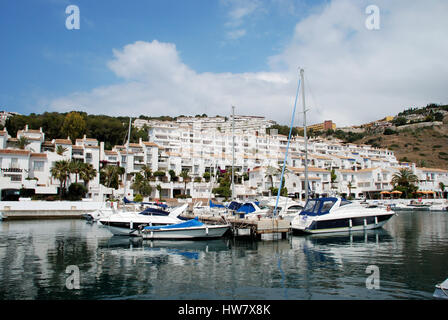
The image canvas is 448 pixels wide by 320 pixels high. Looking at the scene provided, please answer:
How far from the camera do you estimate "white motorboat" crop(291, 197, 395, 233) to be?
3081 centimetres

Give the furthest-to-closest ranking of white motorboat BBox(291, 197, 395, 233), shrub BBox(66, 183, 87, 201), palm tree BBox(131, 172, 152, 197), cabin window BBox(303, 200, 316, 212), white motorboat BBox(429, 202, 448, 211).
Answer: palm tree BBox(131, 172, 152, 197) < white motorboat BBox(429, 202, 448, 211) < shrub BBox(66, 183, 87, 201) < cabin window BBox(303, 200, 316, 212) < white motorboat BBox(291, 197, 395, 233)

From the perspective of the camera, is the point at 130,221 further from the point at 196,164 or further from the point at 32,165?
the point at 196,164

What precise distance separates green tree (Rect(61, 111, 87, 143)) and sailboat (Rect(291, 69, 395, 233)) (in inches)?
3137

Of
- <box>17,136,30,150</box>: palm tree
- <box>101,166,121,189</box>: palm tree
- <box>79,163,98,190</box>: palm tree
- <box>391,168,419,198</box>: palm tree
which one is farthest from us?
<box>391,168,419,198</box>: palm tree

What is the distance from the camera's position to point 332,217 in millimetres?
31109

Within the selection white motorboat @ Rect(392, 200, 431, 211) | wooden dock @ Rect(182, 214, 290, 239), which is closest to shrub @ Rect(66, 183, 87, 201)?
wooden dock @ Rect(182, 214, 290, 239)

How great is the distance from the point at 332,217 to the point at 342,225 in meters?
1.43

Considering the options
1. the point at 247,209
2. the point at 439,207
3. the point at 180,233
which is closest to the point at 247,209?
the point at 247,209

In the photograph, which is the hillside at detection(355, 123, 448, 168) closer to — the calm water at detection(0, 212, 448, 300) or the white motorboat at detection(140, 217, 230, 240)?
the calm water at detection(0, 212, 448, 300)

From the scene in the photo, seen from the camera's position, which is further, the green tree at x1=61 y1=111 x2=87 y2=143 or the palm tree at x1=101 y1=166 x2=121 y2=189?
the green tree at x1=61 y1=111 x2=87 y2=143

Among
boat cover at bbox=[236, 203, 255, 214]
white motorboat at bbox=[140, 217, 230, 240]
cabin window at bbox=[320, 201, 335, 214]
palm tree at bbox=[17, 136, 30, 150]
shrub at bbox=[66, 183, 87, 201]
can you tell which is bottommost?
white motorboat at bbox=[140, 217, 230, 240]
